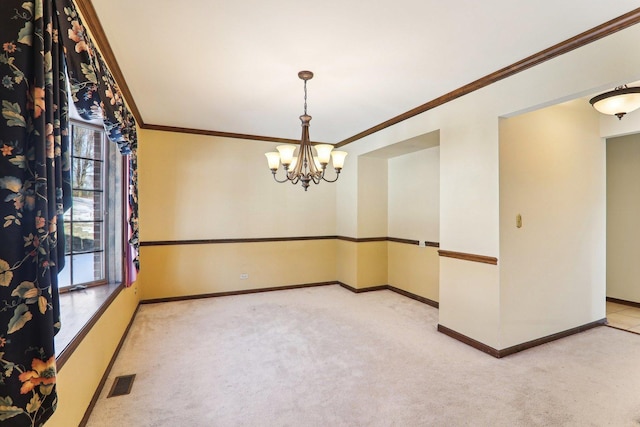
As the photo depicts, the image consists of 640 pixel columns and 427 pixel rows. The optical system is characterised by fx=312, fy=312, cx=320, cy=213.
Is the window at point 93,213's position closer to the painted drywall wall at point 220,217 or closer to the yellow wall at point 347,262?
the painted drywall wall at point 220,217

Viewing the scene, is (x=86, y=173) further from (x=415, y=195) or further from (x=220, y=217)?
(x=415, y=195)

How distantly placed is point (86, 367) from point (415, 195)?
423 cm

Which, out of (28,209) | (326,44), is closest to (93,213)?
(28,209)

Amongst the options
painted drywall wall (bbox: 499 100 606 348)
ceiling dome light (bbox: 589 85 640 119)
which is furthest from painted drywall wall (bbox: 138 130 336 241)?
ceiling dome light (bbox: 589 85 640 119)

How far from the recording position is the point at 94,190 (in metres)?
3.06

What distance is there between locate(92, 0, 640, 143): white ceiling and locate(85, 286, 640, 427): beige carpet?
236cm

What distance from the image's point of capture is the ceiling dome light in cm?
Result: 269

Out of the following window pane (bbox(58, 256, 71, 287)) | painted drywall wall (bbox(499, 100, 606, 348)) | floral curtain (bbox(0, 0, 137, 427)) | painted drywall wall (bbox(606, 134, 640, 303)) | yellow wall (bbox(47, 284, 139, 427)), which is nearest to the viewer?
floral curtain (bbox(0, 0, 137, 427))

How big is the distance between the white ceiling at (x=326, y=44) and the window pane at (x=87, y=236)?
1.44 m

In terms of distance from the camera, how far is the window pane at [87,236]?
284cm

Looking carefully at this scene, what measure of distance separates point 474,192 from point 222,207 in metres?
3.53

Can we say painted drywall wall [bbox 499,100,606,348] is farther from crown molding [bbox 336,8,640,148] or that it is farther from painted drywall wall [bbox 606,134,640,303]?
painted drywall wall [bbox 606,134,640,303]

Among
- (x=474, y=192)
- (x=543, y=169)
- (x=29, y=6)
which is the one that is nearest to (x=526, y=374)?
(x=474, y=192)

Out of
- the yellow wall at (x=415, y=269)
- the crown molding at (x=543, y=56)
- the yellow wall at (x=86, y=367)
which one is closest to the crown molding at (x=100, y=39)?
the yellow wall at (x=86, y=367)
